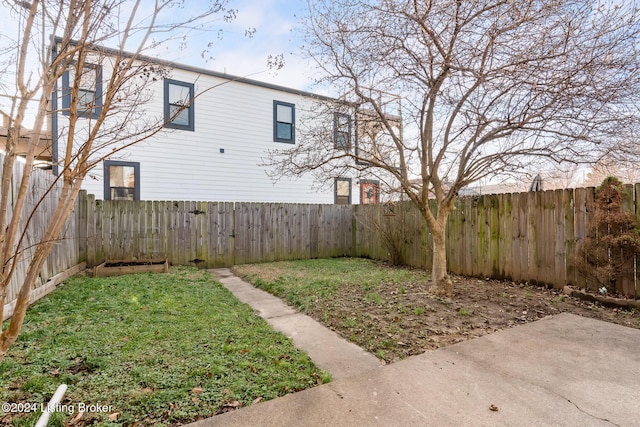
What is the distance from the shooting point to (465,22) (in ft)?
12.0

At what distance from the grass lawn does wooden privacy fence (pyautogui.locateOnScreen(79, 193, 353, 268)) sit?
306 centimetres

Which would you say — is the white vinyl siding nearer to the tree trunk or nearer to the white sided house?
the white sided house

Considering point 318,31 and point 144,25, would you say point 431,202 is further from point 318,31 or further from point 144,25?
point 144,25

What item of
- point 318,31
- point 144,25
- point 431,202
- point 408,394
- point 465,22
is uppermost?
point 318,31

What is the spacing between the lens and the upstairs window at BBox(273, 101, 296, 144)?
426 inches

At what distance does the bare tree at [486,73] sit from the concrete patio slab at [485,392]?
6.14 feet

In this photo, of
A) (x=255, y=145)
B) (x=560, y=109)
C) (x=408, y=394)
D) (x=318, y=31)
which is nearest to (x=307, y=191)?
(x=255, y=145)

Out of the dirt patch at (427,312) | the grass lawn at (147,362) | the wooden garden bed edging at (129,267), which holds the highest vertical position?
the wooden garden bed edging at (129,267)

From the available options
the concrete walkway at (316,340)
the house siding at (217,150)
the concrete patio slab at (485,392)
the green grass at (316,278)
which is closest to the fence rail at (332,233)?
the green grass at (316,278)

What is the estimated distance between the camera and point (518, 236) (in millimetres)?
A: 5566

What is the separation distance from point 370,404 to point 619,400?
5.47 feet

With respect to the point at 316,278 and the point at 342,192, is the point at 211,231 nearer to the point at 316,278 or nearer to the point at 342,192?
the point at 316,278

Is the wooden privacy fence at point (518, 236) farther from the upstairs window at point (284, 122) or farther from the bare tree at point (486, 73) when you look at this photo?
the upstairs window at point (284, 122)

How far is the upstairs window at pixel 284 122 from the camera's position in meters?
10.8
